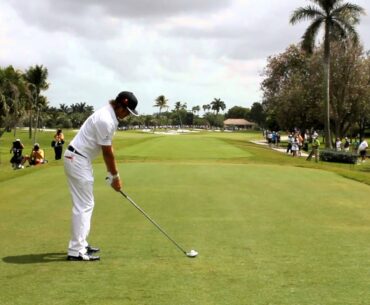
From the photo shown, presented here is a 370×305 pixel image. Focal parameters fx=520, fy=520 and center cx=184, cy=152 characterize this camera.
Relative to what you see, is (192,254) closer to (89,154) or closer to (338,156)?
(89,154)

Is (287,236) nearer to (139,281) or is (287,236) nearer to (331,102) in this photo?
(139,281)

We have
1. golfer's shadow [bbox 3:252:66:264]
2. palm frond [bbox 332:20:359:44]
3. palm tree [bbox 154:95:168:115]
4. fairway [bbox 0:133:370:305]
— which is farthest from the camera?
palm tree [bbox 154:95:168:115]

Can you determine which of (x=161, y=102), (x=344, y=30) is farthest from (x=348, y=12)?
(x=161, y=102)

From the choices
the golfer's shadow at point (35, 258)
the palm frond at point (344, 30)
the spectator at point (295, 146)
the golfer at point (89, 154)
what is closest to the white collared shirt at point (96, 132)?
the golfer at point (89, 154)

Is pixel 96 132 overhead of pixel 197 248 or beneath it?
overhead

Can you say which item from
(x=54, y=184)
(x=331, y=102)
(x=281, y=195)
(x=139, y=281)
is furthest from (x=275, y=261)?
(x=331, y=102)

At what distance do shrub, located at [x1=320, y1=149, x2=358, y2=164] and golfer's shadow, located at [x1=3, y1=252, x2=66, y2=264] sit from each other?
30.0m

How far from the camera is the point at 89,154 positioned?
6895mm

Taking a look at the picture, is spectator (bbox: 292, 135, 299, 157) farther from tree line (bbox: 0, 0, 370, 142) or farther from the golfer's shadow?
the golfer's shadow

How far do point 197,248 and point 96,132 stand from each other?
81.7 inches

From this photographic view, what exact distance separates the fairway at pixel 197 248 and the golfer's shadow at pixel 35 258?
0.01m

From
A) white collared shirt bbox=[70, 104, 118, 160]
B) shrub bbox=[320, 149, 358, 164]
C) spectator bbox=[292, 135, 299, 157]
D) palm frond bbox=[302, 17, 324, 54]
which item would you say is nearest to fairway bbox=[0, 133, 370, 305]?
white collared shirt bbox=[70, 104, 118, 160]

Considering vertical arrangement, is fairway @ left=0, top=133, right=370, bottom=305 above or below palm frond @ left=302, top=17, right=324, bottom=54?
below

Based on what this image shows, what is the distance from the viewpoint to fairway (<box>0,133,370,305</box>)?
5109mm
